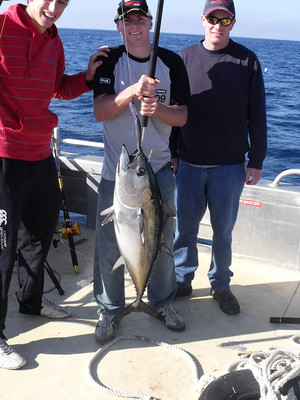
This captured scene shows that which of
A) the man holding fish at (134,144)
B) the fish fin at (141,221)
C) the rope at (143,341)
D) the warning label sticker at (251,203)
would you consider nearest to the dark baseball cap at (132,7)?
the man holding fish at (134,144)

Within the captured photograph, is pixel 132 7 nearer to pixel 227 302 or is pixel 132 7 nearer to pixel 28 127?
pixel 28 127

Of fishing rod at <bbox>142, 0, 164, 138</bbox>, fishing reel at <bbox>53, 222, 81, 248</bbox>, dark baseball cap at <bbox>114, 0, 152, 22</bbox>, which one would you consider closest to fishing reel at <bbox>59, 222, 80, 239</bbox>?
fishing reel at <bbox>53, 222, 81, 248</bbox>

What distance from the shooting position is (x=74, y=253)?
4.66 m

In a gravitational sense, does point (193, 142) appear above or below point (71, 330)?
above

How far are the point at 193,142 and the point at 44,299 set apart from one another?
66.5 inches

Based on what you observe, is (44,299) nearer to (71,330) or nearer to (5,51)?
(71,330)

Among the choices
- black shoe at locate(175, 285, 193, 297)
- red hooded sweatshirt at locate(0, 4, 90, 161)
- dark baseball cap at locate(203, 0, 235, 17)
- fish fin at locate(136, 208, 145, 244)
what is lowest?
black shoe at locate(175, 285, 193, 297)

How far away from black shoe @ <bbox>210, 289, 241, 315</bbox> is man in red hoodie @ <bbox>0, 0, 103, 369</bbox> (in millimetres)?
1484

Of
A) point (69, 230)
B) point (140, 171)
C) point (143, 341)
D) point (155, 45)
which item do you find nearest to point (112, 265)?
point (143, 341)

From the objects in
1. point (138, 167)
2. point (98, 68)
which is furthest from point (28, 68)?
point (138, 167)

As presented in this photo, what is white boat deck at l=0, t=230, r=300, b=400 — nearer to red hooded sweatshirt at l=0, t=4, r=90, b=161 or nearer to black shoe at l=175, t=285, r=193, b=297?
black shoe at l=175, t=285, r=193, b=297

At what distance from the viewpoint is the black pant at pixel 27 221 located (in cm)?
320

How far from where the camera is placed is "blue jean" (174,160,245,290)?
12.6 feet

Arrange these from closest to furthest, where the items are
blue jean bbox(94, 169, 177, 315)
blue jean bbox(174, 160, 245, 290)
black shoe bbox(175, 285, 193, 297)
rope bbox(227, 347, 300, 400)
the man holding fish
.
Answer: rope bbox(227, 347, 300, 400), the man holding fish, blue jean bbox(94, 169, 177, 315), blue jean bbox(174, 160, 245, 290), black shoe bbox(175, 285, 193, 297)
